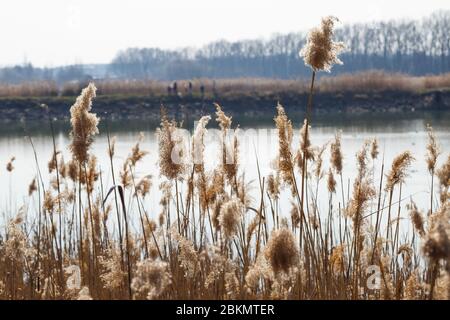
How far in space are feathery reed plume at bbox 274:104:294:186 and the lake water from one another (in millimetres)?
4655

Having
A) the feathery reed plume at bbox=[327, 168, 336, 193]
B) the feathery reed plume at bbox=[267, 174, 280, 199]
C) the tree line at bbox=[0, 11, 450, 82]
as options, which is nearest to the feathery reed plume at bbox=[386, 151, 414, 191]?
the feathery reed plume at bbox=[267, 174, 280, 199]

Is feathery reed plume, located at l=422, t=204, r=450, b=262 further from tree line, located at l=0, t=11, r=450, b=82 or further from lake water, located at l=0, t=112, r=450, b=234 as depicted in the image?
tree line, located at l=0, t=11, r=450, b=82

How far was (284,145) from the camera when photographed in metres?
3.49

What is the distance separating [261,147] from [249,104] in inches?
742

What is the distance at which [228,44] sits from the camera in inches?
6122

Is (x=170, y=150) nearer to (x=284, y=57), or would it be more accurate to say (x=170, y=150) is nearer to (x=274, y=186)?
(x=274, y=186)

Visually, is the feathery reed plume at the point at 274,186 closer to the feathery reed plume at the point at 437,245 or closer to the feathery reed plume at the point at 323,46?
the feathery reed plume at the point at 323,46

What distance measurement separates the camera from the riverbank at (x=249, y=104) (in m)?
36.3

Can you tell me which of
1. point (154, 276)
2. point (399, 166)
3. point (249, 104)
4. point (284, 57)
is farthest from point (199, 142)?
point (284, 57)

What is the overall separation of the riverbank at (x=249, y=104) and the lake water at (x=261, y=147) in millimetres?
Result: 2636

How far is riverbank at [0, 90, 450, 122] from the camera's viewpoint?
3634cm
